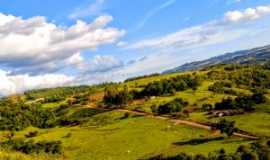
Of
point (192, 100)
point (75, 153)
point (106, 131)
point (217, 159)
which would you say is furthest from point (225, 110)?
point (217, 159)

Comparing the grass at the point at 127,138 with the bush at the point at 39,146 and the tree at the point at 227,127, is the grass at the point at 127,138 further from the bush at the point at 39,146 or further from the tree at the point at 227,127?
the tree at the point at 227,127

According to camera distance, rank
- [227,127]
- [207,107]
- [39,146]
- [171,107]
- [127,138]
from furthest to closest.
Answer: [171,107], [207,107], [39,146], [127,138], [227,127]

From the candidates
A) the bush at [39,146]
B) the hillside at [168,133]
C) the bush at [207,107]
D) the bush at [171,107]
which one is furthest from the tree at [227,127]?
the bush at [39,146]

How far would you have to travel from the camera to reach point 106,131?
165125mm

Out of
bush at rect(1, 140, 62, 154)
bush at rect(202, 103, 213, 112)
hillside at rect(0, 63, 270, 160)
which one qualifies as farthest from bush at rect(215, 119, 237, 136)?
bush at rect(1, 140, 62, 154)

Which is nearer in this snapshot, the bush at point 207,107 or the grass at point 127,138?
the grass at point 127,138

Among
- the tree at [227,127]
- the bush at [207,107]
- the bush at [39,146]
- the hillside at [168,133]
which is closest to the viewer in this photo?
the hillside at [168,133]

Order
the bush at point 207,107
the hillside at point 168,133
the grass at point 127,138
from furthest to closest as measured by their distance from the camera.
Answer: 1. the bush at point 207,107
2. the grass at point 127,138
3. the hillside at point 168,133

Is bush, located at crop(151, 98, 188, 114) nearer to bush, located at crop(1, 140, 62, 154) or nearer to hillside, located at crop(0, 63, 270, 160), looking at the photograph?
hillside, located at crop(0, 63, 270, 160)

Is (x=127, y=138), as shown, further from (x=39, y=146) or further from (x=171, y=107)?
(x=171, y=107)

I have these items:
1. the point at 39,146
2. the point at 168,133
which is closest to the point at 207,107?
the point at 168,133

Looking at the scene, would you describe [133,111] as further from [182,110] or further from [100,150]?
[100,150]

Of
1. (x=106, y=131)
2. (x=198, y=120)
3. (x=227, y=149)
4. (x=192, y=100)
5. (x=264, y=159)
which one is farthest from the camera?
(x=192, y=100)

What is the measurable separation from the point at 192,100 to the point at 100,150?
2467 inches
